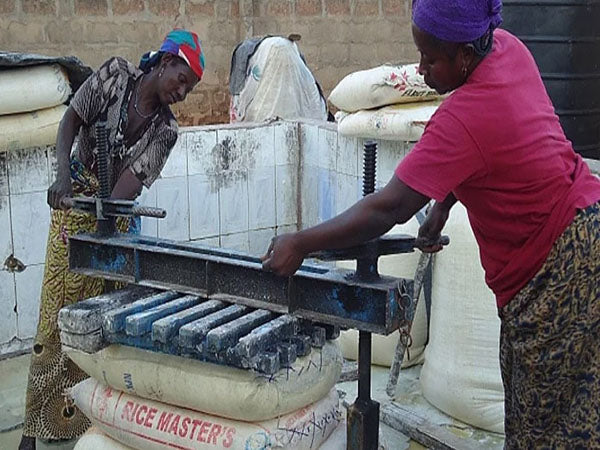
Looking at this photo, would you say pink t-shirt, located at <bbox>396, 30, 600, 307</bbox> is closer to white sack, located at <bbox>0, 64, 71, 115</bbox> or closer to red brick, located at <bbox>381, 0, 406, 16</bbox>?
white sack, located at <bbox>0, 64, 71, 115</bbox>

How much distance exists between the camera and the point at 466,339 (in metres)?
3.71

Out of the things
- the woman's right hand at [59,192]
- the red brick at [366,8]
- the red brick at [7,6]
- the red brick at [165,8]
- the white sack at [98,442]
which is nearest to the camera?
the white sack at [98,442]

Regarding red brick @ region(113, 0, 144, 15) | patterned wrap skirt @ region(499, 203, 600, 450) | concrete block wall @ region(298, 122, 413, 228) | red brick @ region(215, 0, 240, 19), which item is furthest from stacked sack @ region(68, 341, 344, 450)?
red brick @ region(215, 0, 240, 19)

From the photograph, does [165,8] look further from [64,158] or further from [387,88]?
[64,158]

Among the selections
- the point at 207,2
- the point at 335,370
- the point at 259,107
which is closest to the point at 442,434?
the point at 335,370

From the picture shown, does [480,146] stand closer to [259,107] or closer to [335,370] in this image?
[335,370]

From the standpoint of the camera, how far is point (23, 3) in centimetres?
712

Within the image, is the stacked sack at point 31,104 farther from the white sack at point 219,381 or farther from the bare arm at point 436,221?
the bare arm at point 436,221

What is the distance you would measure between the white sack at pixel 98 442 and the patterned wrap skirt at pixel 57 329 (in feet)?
2.05

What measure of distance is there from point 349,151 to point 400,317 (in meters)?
3.02

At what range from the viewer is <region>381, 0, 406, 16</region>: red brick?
9.16 metres

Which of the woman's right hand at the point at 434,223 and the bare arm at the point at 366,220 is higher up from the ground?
the bare arm at the point at 366,220

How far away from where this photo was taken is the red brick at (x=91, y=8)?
24.4 ft


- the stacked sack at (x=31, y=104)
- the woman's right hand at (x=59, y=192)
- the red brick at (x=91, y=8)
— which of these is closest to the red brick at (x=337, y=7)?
the red brick at (x=91, y=8)
